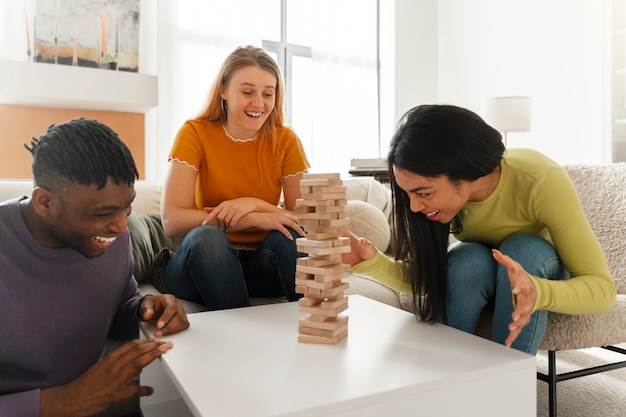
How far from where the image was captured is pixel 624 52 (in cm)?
301

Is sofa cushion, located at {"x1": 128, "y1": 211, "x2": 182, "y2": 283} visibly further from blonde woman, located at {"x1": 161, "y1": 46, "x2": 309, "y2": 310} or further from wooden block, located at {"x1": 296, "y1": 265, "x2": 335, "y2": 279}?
wooden block, located at {"x1": 296, "y1": 265, "x2": 335, "y2": 279}

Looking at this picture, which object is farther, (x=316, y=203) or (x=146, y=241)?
(x=146, y=241)

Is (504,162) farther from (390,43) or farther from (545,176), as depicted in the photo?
(390,43)

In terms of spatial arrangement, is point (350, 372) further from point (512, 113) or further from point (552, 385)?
point (512, 113)

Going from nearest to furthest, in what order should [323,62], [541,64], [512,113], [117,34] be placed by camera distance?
1. [117,34]
2. [512,113]
3. [541,64]
4. [323,62]

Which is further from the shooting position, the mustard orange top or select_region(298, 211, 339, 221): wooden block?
the mustard orange top

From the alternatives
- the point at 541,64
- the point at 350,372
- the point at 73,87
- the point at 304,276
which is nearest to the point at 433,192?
the point at 304,276

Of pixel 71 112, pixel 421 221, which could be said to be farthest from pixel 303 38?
pixel 421 221

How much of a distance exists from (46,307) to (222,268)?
49 centimetres

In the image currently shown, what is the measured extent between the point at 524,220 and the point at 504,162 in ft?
0.45

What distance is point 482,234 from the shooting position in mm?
1284

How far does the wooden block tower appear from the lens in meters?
0.94

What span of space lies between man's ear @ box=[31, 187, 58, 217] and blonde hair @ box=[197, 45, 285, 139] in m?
0.86

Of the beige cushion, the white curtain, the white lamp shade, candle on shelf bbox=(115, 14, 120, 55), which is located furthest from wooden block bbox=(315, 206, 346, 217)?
the white curtain
